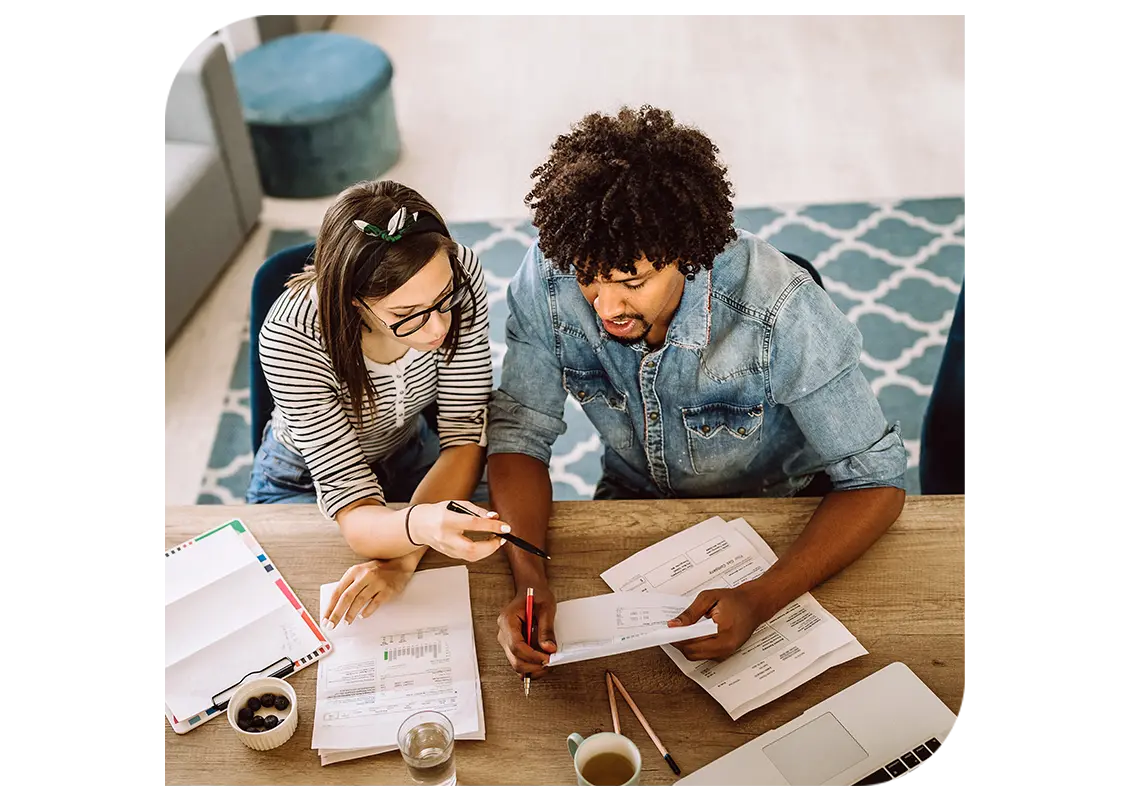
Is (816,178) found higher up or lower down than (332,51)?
lower down

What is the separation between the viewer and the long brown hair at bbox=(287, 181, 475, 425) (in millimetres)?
1455

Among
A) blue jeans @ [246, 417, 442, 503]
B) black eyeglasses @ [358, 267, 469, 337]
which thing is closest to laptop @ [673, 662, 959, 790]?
black eyeglasses @ [358, 267, 469, 337]

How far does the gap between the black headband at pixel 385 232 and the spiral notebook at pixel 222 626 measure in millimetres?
449

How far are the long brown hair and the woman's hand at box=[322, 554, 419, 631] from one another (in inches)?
12.9

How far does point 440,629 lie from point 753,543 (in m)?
0.48

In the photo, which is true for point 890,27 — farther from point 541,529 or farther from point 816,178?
point 541,529

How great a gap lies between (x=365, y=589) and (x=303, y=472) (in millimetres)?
449

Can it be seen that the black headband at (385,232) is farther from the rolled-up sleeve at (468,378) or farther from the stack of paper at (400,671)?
the stack of paper at (400,671)

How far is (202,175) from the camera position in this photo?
127 inches

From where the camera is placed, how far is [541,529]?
1580 millimetres

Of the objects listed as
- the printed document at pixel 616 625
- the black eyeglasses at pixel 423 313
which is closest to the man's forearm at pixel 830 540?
the printed document at pixel 616 625

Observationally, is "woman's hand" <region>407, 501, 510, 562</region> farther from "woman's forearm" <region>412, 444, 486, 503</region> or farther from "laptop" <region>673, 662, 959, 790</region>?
"laptop" <region>673, 662, 959, 790</region>

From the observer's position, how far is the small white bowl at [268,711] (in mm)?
1312
